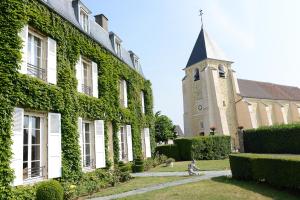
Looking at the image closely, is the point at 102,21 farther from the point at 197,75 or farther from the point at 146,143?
the point at 197,75

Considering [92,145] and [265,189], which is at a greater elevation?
[92,145]

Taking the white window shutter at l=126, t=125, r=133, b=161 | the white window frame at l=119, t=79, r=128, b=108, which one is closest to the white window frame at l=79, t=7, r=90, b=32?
the white window frame at l=119, t=79, r=128, b=108

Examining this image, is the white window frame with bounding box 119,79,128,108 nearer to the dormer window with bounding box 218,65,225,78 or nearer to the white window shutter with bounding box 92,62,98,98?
the white window shutter with bounding box 92,62,98,98

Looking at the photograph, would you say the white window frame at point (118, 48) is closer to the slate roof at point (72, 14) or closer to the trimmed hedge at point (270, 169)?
the slate roof at point (72, 14)

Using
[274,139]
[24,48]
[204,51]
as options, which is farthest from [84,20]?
[204,51]

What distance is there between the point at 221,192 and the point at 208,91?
29034mm

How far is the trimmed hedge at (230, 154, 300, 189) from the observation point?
8.05 metres

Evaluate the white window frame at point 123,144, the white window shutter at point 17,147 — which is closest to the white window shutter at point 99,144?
the white window frame at point 123,144

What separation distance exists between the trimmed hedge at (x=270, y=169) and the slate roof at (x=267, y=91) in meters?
29.5

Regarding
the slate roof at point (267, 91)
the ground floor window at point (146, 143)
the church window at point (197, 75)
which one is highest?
the church window at point (197, 75)

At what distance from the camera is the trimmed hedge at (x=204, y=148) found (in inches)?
865

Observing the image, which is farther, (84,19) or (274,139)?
(274,139)

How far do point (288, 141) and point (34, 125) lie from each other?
1562 cm

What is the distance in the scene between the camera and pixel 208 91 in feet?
121
